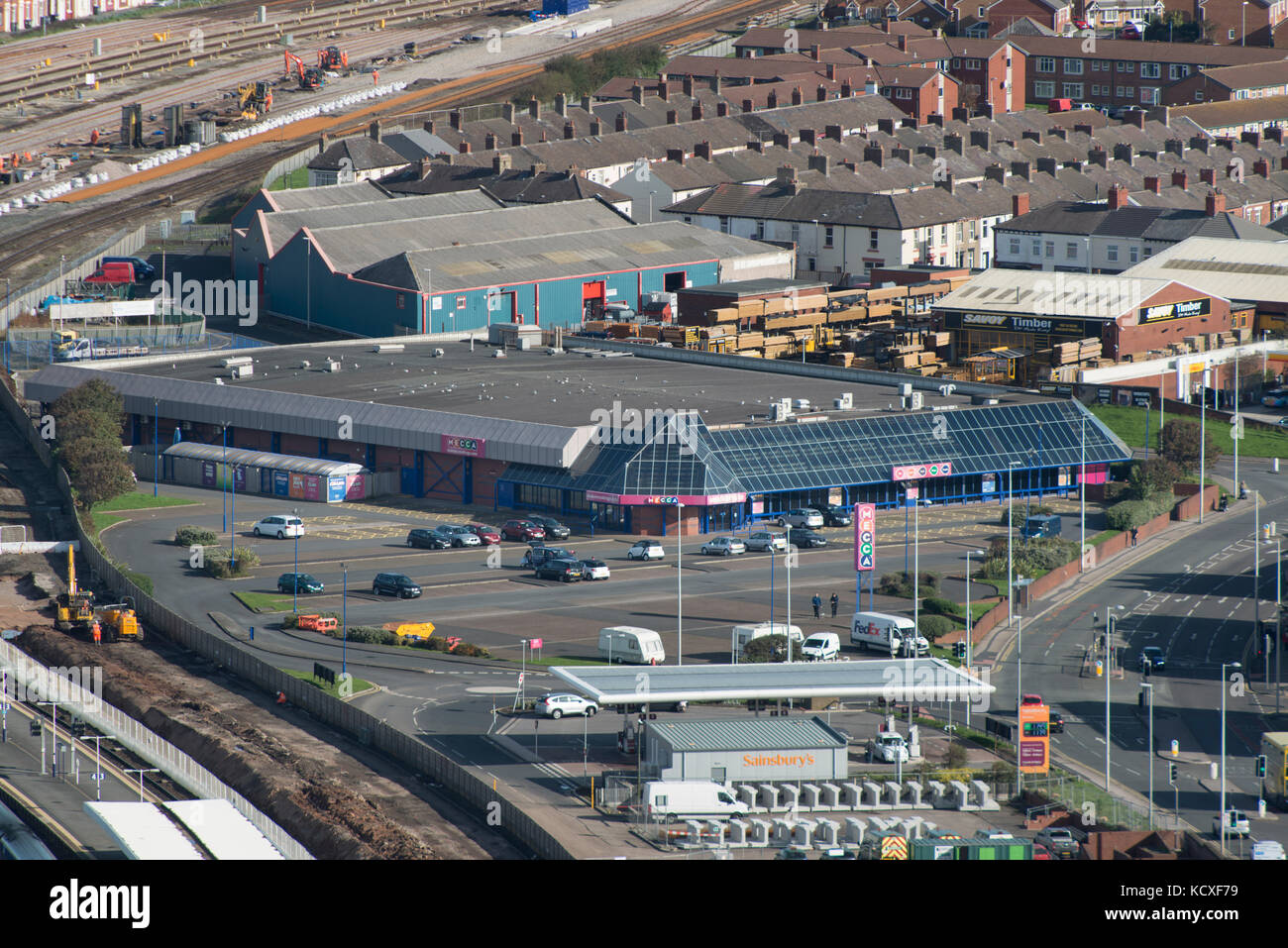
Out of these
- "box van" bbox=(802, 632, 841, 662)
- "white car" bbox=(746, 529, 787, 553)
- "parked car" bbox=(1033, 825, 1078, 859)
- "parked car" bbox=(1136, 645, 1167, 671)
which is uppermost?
"white car" bbox=(746, 529, 787, 553)

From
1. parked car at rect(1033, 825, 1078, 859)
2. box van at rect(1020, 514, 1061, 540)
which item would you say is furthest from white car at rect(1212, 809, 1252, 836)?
box van at rect(1020, 514, 1061, 540)

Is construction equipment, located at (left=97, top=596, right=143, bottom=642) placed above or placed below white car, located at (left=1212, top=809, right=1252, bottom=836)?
above

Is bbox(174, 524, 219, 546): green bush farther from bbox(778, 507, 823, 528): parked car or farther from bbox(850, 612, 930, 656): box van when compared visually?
bbox(850, 612, 930, 656): box van

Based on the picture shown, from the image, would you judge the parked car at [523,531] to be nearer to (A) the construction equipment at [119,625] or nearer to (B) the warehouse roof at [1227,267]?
(A) the construction equipment at [119,625]

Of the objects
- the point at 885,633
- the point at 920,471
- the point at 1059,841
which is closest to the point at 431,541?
the point at 920,471

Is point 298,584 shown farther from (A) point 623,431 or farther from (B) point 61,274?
(B) point 61,274
